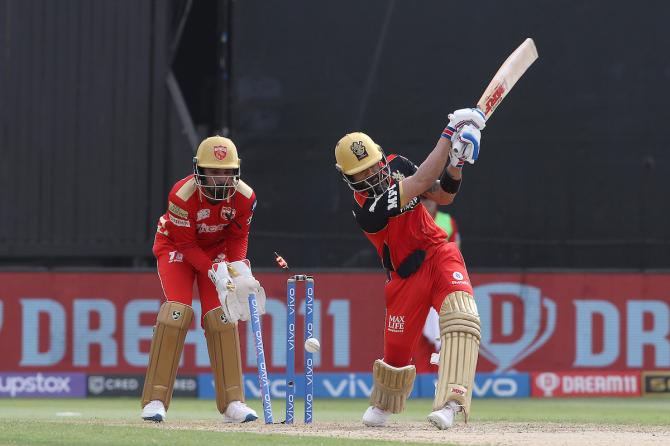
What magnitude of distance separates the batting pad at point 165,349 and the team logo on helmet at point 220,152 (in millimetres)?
892

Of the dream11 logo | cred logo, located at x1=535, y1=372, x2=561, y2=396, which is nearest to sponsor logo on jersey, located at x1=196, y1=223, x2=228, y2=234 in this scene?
the dream11 logo

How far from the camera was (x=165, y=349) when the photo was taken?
325 inches

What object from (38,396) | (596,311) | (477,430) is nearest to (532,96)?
(596,311)

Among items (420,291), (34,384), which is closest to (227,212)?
(420,291)

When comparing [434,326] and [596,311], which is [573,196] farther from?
[434,326]

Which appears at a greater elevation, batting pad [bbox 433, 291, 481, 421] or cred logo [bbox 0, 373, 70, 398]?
batting pad [bbox 433, 291, 481, 421]

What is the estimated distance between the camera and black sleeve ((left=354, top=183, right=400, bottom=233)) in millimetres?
7531

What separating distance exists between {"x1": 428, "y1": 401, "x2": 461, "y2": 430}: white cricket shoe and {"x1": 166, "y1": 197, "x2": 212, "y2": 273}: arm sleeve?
1721 mm

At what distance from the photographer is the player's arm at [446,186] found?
24.6 feet

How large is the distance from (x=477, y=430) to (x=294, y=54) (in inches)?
256

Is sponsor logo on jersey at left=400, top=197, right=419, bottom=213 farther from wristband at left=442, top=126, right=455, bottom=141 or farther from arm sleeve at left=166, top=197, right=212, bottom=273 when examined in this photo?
arm sleeve at left=166, top=197, right=212, bottom=273

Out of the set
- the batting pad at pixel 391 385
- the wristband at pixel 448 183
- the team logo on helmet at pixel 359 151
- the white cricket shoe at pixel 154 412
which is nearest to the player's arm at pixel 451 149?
the wristband at pixel 448 183

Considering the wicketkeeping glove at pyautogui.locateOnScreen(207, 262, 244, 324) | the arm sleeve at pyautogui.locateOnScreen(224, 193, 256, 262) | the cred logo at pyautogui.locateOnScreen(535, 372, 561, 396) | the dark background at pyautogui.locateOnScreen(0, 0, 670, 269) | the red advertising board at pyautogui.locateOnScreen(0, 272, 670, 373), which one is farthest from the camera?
the dark background at pyautogui.locateOnScreen(0, 0, 670, 269)

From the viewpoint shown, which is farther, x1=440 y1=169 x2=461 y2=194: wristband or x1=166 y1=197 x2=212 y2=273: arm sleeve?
x1=166 y1=197 x2=212 y2=273: arm sleeve
